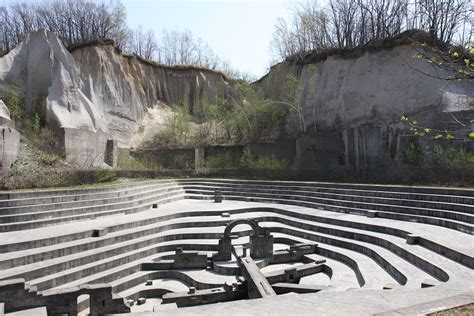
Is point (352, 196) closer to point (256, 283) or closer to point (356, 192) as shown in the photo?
point (356, 192)

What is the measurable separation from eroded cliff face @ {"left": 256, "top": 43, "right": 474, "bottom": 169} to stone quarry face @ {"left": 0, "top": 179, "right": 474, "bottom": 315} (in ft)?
20.2

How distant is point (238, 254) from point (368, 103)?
16.7 metres

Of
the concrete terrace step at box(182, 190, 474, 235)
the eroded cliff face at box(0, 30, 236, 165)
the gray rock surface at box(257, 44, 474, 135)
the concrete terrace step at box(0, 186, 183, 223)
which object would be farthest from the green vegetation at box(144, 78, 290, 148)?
the concrete terrace step at box(0, 186, 183, 223)

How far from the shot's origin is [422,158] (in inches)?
635

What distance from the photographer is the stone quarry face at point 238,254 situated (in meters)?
4.92

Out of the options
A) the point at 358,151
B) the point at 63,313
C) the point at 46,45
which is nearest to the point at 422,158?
the point at 358,151

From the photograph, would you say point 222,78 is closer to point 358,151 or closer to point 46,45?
point 46,45

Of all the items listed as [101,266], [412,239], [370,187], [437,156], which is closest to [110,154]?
[370,187]

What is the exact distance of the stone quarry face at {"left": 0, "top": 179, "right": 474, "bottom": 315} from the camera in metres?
4.92

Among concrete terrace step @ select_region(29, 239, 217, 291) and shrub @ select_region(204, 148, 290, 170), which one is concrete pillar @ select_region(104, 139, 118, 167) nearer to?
shrub @ select_region(204, 148, 290, 170)

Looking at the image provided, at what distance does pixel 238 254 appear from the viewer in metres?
8.88

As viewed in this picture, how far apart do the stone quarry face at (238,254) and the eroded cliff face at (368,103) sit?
616 cm

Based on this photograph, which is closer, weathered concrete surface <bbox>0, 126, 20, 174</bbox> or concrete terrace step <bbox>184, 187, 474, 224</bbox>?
concrete terrace step <bbox>184, 187, 474, 224</bbox>

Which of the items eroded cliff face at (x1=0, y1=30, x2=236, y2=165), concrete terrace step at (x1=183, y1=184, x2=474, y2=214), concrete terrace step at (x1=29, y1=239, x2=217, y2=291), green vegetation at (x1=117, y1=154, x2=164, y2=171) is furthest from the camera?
green vegetation at (x1=117, y1=154, x2=164, y2=171)
